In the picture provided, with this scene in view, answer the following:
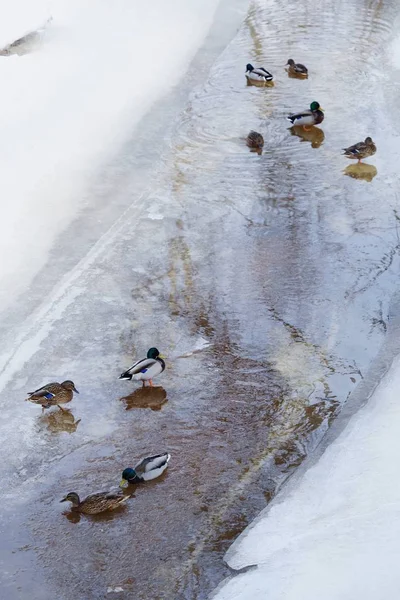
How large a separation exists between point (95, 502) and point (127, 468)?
1.45 feet

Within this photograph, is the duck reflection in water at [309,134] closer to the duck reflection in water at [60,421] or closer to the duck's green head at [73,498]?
the duck reflection in water at [60,421]

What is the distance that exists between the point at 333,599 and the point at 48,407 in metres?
3.39

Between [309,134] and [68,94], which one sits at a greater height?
[68,94]

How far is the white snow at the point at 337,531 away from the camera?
5.50 m

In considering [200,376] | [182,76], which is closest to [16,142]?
[182,76]

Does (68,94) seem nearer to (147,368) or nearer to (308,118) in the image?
(308,118)

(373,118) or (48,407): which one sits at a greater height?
(48,407)

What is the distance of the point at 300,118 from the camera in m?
13.6

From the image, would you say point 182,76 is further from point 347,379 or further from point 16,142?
point 347,379

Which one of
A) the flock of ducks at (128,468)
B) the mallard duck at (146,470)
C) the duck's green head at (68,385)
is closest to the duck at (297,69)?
the flock of ducks at (128,468)

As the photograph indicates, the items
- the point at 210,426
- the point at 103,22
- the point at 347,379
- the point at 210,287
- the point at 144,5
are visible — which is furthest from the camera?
the point at 144,5

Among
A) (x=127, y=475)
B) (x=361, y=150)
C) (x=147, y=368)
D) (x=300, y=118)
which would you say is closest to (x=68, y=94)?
(x=300, y=118)

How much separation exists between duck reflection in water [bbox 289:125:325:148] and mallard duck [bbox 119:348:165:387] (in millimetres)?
6245

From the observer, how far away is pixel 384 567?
18.0 ft
